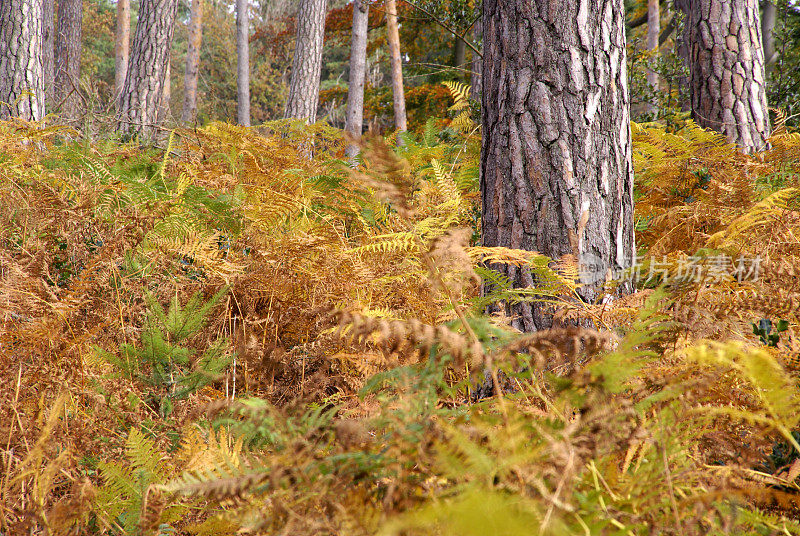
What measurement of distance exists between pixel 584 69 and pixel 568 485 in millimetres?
1701

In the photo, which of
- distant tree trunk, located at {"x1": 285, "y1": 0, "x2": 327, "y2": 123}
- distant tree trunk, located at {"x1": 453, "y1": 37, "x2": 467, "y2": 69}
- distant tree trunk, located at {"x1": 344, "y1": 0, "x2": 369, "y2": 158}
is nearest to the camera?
distant tree trunk, located at {"x1": 285, "y1": 0, "x2": 327, "y2": 123}

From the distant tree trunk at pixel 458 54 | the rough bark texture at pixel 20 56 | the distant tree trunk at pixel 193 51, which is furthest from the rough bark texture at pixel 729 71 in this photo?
the distant tree trunk at pixel 193 51

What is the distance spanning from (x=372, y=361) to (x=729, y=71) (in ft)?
13.9

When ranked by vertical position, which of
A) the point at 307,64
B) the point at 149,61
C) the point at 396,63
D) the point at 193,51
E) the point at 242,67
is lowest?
the point at 149,61

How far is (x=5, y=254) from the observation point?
2006 millimetres

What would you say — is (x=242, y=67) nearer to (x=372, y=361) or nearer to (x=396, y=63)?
(x=396, y=63)

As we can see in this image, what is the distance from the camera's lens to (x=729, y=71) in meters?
4.18

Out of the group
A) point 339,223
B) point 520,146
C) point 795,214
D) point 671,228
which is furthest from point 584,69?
point 339,223

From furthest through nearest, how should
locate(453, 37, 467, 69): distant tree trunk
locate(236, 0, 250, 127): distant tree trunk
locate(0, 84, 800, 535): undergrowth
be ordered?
locate(236, 0, 250, 127): distant tree trunk → locate(453, 37, 467, 69): distant tree trunk → locate(0, 84, 800, 535): undergrowth

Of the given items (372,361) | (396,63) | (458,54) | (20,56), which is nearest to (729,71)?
(372,361)

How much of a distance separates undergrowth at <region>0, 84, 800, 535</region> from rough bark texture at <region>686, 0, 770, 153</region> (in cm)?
86

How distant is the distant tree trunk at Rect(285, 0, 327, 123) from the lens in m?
7.98

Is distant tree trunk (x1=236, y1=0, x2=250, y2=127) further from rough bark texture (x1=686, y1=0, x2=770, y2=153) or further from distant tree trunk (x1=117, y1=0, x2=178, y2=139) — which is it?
rough bark texture (x1=686, y1=0, x2=770, y2=153)

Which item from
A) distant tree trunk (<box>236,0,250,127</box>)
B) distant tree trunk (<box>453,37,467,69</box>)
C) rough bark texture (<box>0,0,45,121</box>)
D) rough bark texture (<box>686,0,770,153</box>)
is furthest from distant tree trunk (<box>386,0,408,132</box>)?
rough bark texture (<box>686,0,770,153</box>)
